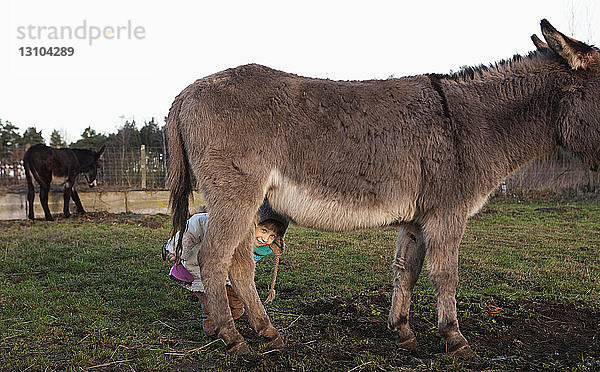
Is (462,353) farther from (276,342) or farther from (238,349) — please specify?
(238,349)

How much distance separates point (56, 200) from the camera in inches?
567

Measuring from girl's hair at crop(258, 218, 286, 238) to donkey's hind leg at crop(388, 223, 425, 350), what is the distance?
1194 mm

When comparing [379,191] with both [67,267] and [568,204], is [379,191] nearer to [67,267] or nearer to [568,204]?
[67,267]

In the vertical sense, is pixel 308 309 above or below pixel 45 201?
below

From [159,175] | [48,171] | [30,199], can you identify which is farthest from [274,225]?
[159,175]

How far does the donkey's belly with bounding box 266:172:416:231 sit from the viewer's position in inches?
153

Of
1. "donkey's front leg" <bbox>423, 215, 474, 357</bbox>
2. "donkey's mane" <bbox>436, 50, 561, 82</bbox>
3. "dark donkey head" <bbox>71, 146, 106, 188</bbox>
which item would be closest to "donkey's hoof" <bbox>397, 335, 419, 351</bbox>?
"donkey's front leg" <bbox>423, 215, 474, 357</bbox>

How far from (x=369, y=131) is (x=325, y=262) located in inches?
163

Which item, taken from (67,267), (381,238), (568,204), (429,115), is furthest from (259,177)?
(568,204)

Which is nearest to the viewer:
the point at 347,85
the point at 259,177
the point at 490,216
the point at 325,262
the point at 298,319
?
the point at 259,177

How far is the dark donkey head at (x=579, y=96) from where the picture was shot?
383 cm

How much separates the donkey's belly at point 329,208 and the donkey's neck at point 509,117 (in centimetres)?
77

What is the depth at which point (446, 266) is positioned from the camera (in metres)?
3.84

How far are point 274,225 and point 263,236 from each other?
163 mm
